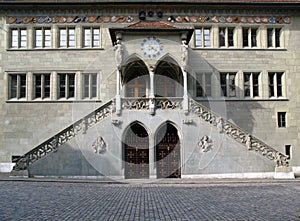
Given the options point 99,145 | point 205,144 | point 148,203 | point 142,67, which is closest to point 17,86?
point 142,67

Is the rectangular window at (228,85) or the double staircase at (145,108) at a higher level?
the rectangular window at (228,85)

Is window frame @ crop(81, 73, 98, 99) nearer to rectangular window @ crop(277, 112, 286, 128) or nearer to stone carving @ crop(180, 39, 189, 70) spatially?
stone carving @ crop(180, 39, 189, 70)

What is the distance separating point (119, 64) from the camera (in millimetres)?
24875

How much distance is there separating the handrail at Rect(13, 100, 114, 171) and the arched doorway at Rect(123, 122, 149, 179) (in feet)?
7.06

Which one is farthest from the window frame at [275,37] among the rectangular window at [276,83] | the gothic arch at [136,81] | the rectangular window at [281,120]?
the gothic arch at [136,81]

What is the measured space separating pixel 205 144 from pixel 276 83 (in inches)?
387

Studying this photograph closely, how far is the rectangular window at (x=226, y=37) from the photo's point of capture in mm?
30109

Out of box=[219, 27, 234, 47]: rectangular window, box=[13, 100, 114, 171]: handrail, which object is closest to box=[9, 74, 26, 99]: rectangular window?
box=[13, 100, 114, 171]: handrail

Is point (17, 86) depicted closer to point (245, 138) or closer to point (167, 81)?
point (167, 81)

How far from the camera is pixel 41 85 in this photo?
2952cm

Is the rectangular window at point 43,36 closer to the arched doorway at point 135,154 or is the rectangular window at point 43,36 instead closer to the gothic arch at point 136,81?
the gothic arch at point 136,81

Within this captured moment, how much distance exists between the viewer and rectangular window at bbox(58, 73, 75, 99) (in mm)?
29562

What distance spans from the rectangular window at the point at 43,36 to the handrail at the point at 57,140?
9277mm

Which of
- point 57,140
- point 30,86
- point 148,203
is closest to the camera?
point 148,203
